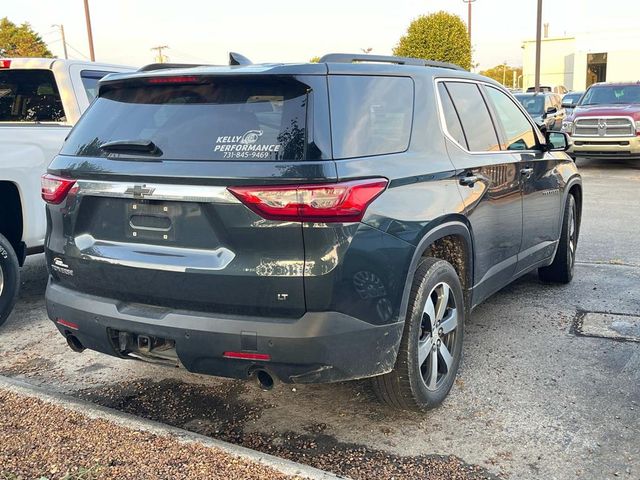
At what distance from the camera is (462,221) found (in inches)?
149

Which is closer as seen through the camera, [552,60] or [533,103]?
[533,103]

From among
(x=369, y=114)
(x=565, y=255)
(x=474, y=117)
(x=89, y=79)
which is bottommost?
(x=565, y=255)

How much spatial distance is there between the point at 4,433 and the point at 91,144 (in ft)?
4.94

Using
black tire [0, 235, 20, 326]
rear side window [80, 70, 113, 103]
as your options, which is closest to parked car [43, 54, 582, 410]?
black tire [0, 235, 20, 326]

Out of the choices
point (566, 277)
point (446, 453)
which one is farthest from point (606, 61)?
point (446, 453)

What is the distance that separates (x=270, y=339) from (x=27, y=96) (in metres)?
4.15

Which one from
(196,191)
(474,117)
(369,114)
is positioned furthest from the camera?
(474,117)

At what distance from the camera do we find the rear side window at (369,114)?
2984mm

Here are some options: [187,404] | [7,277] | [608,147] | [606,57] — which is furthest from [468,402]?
[606,57]

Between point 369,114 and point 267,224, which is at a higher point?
point 369,114

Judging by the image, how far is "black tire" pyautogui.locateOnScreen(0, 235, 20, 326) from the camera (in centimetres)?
495

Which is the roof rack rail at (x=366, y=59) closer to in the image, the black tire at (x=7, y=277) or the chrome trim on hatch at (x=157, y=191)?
the chrome trim on hatch at (x=157, y=191)

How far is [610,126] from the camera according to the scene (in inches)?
585

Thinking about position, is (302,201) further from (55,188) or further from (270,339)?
(55,188)
